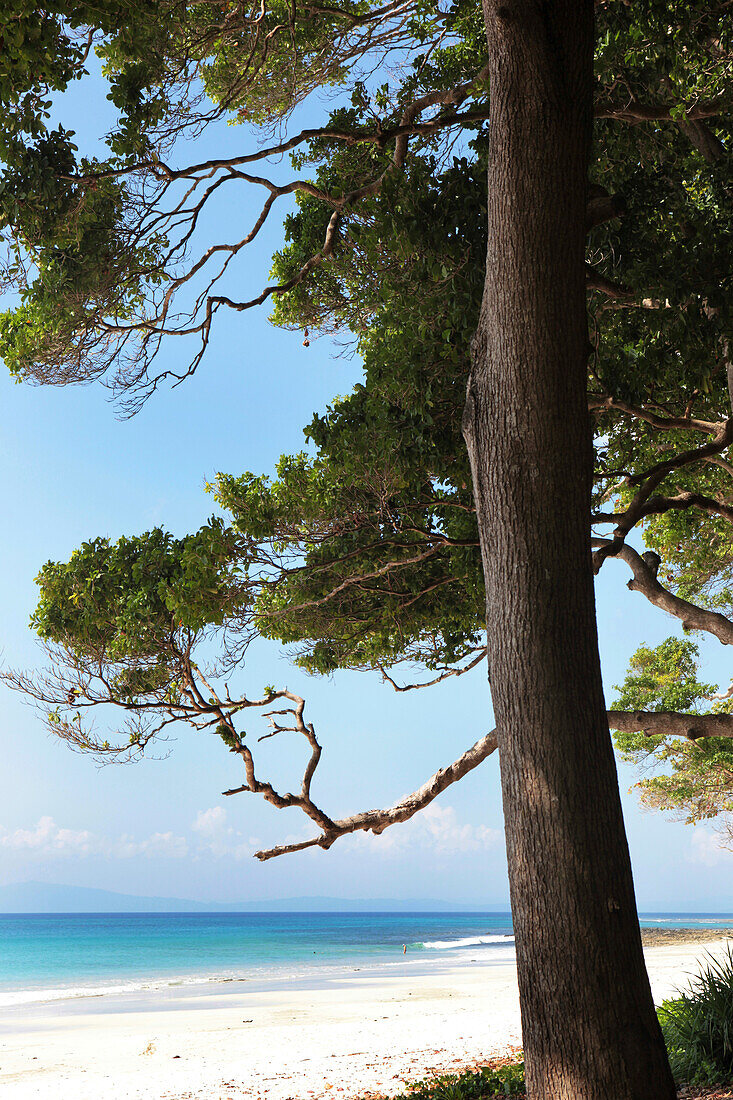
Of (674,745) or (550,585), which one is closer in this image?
(550,585)

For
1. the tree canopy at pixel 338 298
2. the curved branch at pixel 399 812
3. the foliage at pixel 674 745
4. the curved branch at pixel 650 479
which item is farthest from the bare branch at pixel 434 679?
the foliage at pixel 674 745

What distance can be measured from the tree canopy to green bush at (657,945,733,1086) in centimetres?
222

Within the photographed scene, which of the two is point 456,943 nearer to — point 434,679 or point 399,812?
point 434,679

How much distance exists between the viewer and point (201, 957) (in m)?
34.7

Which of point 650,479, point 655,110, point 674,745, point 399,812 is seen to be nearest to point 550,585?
point 650,479

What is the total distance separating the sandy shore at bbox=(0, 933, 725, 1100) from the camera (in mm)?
8914

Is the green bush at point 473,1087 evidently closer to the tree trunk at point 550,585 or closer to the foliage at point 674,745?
the tree trunk at point 550,585

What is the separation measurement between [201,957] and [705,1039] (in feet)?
113

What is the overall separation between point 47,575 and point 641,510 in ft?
17.4

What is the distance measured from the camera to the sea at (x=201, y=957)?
24.4 metres

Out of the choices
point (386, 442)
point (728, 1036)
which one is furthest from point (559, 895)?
point (386, 442)

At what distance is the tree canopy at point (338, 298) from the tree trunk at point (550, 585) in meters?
0.77

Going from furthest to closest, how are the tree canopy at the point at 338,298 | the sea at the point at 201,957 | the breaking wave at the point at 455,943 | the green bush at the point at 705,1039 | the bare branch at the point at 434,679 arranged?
the breaking wave at the point at 455,943 < the sea at the point at 201,957 < the bare branch at the point at 434,679 < the tree canopy at the point at 338,298 < the green bush at the point at 705,1039

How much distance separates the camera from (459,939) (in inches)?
1807
